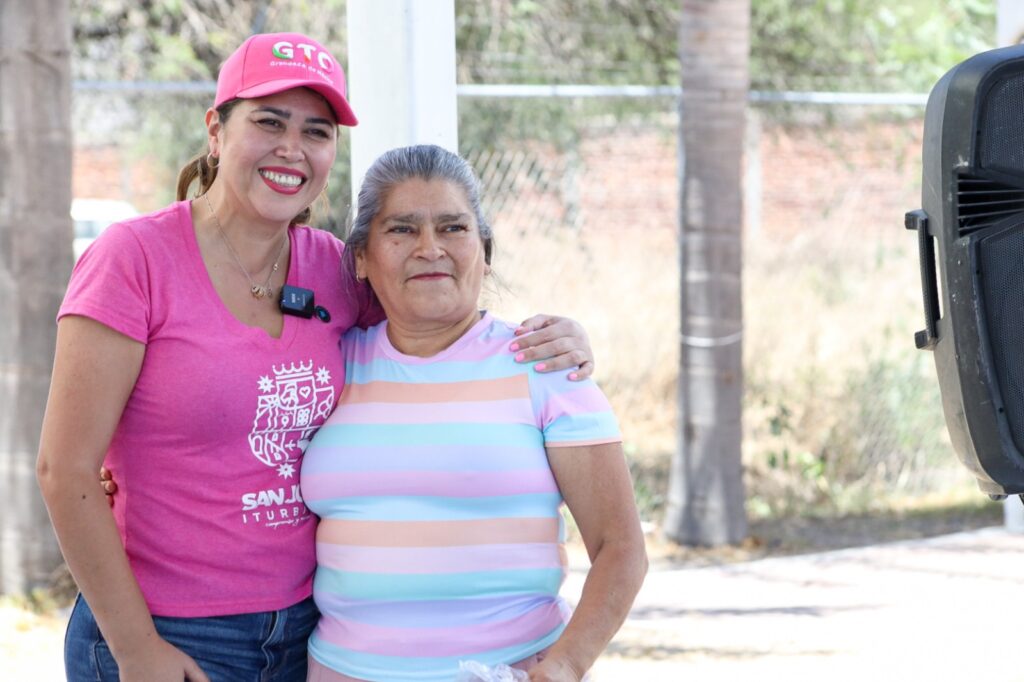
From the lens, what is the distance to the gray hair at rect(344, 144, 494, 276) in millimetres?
2705

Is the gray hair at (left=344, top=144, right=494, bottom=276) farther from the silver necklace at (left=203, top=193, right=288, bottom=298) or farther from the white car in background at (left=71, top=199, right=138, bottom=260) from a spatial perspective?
the white car in background at (left=71, top=199, right=138, bottom=260)

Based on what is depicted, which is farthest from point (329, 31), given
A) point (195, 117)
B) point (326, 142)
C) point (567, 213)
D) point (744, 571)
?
point (326, 142)

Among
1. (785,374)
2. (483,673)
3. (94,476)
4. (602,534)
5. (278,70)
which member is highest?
(278,70)

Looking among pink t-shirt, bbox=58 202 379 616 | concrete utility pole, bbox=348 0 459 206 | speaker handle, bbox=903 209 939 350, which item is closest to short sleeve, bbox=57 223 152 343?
pink t-shirt, bbox=58 202 379 616

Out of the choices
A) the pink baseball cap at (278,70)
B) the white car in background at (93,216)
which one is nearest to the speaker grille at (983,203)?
the pink baseball cap at (278,70)

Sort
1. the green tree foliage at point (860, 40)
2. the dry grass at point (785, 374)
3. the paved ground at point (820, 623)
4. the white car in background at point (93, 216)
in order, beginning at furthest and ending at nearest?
the white car in background at point (93, 216) < the green tree foliage at point (860, 40) < the dry grass at point (785, 374) < the paved ground at point (820, 623)

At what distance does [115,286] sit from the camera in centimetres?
237

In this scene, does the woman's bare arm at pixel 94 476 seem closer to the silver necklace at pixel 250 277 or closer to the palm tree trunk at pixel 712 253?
the silver necklace at pixel 250 277

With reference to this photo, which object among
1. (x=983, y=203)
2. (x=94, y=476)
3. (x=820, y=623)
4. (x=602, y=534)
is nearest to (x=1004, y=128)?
(x=983, y=203)

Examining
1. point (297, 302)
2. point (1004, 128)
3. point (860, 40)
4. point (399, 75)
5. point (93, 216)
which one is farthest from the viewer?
point (93, 216)

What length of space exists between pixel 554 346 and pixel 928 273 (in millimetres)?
775

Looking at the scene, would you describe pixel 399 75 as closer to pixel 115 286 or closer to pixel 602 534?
pixel 115 286

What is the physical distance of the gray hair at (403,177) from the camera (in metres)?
2.71

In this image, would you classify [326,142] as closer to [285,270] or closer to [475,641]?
[285,270]
